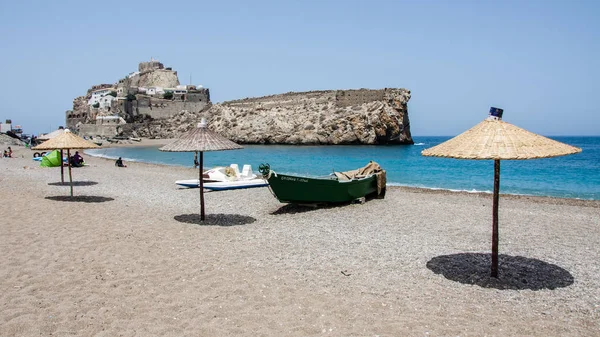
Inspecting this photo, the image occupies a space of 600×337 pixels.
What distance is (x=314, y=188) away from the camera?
1301cm

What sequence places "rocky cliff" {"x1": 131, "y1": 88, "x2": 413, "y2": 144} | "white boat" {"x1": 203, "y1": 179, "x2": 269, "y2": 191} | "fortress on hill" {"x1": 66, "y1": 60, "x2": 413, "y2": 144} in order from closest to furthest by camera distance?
"white boat" {"x1": 203, "y1": 179, "x2": 269, "y2": 191} < "rocky cliff" {"x1": 131, "y1": 88, "x2": 413, "y2": 144} < "fortress on hill" {"x1": 66, "y1": 60, "x2": 413, "y2": 144}

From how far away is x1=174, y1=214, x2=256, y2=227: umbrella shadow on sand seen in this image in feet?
35.8

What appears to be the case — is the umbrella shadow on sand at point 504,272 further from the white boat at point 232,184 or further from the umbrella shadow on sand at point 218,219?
the white boat at point 232,184

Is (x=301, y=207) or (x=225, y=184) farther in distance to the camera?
(x=225, y=184)

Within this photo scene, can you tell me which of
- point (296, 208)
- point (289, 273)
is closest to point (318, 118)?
point (296, 208)

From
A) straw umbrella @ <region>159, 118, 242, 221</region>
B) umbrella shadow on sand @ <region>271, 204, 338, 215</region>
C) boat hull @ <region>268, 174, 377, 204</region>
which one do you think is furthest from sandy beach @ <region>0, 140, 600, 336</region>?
straw umbrella @ <region>159, 118, 242, 221</region>

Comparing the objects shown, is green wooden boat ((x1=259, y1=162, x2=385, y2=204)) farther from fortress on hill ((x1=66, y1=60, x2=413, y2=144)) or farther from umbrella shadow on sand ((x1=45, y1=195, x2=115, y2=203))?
fortress on hill ((x1=66, y1=60, x2=413, y2=144))

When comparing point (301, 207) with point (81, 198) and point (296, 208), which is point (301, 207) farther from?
point (81, 198)

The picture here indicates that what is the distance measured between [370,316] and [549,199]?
15.4m

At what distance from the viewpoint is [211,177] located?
731 inches

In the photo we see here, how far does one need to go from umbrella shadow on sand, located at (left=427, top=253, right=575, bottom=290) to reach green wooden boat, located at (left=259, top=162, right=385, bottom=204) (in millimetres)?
5423

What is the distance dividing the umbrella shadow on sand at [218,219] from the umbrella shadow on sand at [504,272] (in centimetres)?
515

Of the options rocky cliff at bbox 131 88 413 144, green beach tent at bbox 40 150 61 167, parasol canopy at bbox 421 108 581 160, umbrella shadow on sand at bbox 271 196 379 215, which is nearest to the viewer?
parasol canopy at bbox 421 108 581 160

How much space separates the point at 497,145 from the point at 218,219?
24.3 feet
